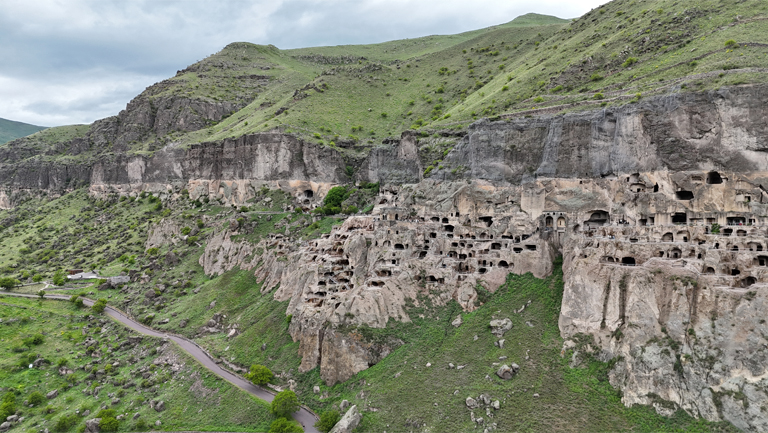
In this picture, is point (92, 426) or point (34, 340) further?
point (34, 340)

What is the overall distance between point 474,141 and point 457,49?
86.6m

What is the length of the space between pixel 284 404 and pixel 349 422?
6980 mm

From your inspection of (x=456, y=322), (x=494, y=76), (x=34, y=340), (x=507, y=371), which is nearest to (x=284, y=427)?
(x=456, y=322)

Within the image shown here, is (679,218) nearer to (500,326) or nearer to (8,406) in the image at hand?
(500,326)

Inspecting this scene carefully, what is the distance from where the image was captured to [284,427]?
36406mm

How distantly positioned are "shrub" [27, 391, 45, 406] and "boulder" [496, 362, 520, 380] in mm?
48666

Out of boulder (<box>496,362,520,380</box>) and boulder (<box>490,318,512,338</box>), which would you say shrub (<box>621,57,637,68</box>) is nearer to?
boulder (<box>490,318,512,338</box>)

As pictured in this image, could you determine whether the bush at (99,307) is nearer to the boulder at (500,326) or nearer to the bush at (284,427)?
the bush at (284,427)

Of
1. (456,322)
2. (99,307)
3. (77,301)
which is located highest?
(456,322)

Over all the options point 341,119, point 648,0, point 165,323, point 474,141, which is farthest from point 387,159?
point 648,0

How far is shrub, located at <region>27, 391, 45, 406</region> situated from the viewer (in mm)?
46906

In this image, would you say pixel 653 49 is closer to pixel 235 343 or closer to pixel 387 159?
pixel 387 159

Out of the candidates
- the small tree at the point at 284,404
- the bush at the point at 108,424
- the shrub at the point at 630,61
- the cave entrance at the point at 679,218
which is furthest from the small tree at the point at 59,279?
the shrub at the point at 630,61

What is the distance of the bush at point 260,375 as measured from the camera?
42688 mm
